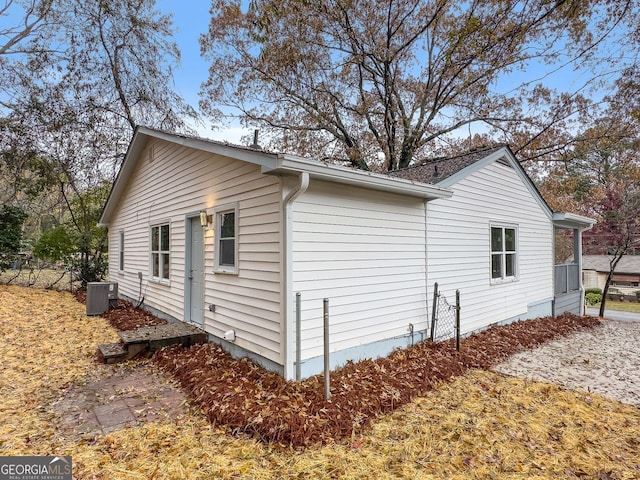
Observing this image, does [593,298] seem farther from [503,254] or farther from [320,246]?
[320,246]

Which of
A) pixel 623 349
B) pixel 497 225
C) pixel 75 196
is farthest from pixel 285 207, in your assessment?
pixel 75 196

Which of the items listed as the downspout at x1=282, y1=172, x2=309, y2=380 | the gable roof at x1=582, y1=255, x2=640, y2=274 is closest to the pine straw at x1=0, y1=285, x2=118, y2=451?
the downspout at x1=282, y1=172, x2=309, y2=380

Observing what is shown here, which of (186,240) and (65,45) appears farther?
(65,45)

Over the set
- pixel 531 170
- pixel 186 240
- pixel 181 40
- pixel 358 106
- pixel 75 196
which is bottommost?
pixel 186 240

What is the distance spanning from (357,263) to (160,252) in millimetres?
4927

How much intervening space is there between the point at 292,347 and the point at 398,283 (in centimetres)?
218

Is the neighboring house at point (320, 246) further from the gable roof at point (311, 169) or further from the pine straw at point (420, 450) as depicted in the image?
the pine straw at point (420, 450)

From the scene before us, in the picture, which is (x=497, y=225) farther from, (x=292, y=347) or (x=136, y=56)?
(x=136, y=56)

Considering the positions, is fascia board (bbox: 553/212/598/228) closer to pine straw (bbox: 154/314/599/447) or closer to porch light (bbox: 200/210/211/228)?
pine straw (bbox: 154/314/599/447)

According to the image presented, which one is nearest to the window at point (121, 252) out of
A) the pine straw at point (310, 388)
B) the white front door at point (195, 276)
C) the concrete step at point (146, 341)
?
the white front door at point (195, 276)

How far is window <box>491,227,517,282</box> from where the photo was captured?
771cm

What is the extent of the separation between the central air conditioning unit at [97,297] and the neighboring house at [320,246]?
778mm

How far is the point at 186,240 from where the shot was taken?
256 inches

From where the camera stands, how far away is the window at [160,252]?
755 cm
